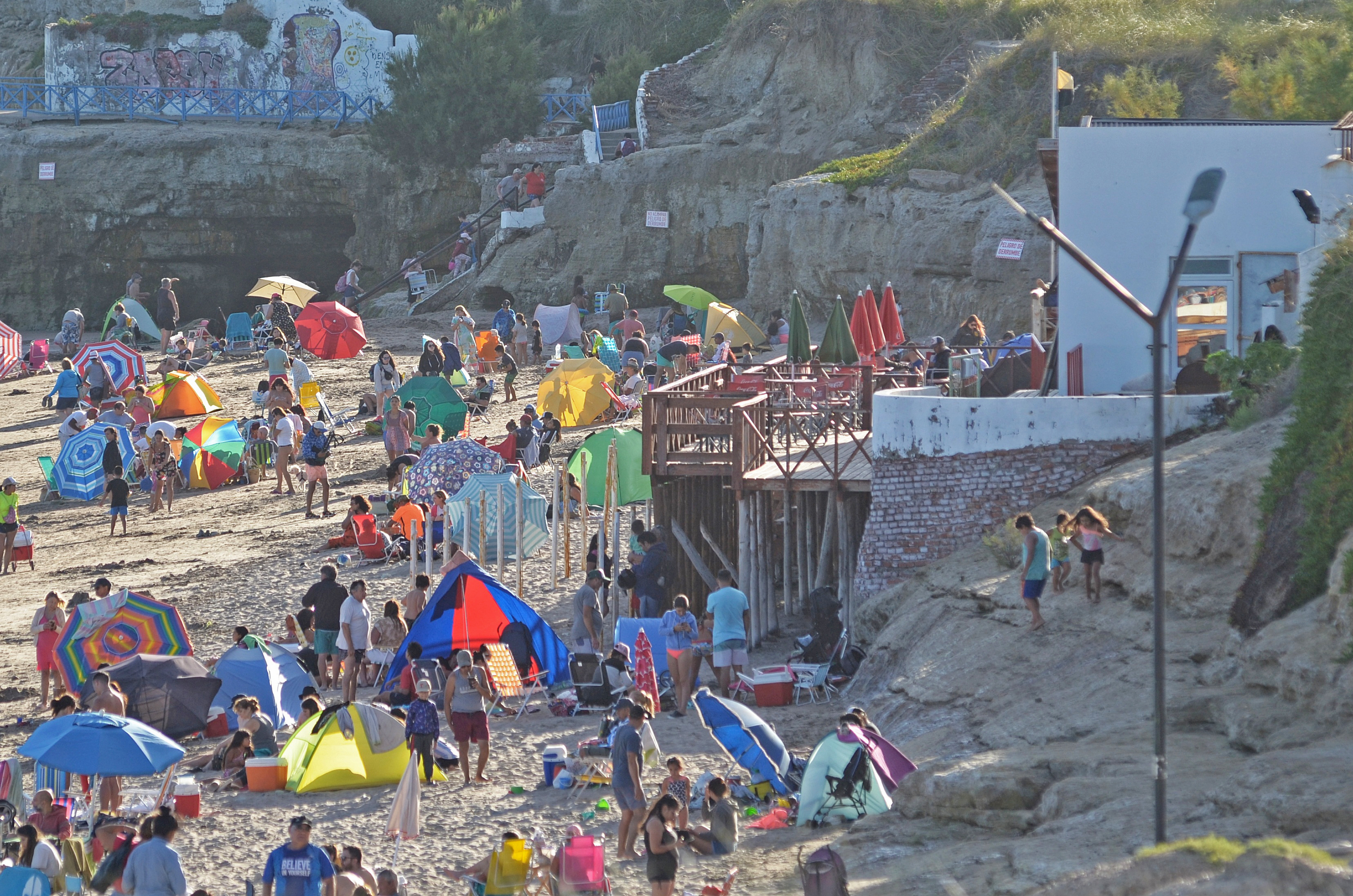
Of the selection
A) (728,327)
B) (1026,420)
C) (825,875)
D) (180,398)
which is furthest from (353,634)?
(728,327)

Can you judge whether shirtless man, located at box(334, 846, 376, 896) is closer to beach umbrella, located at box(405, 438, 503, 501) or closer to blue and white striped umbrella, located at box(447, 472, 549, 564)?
blue and white striped umbrella, located at box(447, 472, 549, 564)

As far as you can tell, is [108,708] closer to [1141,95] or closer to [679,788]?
[679,788]

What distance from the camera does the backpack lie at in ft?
29.8

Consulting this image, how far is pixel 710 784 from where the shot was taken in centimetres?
1105

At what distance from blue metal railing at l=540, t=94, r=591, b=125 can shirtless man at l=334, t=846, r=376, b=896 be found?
3232 centimetres

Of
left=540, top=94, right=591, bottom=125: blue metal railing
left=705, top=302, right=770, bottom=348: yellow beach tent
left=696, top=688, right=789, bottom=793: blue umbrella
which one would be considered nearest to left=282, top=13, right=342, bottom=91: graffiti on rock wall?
left=540, top=94, right=591, bottom=125: blue metal railing

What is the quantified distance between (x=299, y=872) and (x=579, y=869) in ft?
5.60

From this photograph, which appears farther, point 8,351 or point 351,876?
point 8,351

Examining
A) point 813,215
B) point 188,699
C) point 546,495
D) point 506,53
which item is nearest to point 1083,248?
point 546,495

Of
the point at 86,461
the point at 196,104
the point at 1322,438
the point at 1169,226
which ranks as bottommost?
the point at 86,461

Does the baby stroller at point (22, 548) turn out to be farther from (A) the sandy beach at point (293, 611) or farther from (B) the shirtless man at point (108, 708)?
(B) the shirtless man at point (108, 708)

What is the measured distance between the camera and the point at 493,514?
18.2 metres

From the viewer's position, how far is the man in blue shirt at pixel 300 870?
9.63 meters

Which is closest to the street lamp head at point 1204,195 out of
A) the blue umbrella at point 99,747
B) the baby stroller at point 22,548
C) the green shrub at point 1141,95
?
the blue umbrella at point 99,747
